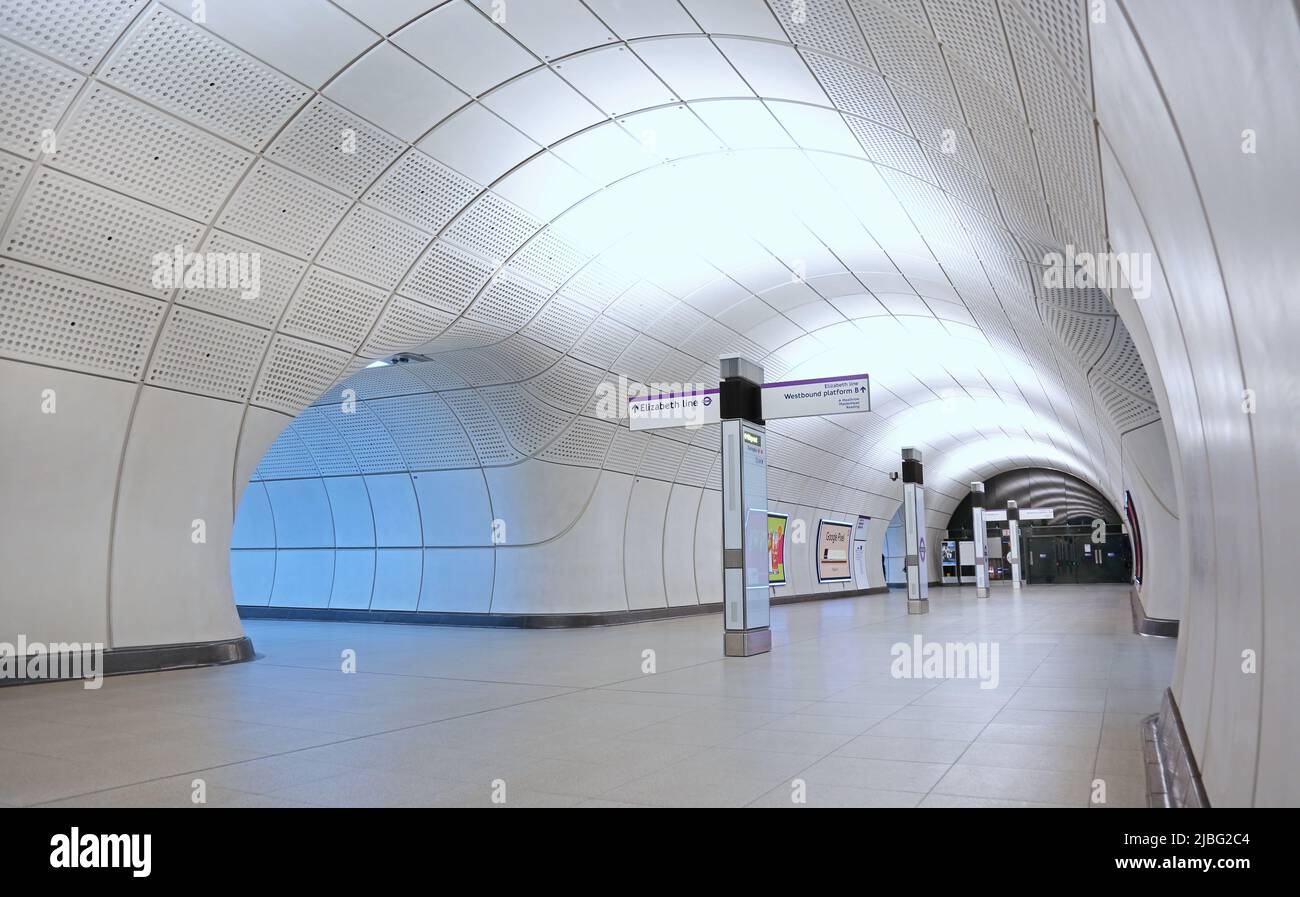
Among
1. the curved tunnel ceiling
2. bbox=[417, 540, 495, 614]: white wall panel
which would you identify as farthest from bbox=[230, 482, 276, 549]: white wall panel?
the curved tunnel ceiling

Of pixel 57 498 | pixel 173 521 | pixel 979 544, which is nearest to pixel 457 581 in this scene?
pixel 173 521

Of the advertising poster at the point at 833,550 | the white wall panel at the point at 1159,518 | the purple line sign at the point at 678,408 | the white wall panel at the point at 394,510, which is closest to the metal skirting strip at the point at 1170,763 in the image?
the purple line sign at the point at 678,408

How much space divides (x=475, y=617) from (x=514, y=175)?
36.6ft

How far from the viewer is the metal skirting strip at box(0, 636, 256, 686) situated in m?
11.2

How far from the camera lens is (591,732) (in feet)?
24.5

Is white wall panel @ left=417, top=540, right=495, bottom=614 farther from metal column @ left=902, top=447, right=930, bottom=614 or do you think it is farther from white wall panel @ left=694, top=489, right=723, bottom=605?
metal column @ left=902, top=447, right=930, bottom=614

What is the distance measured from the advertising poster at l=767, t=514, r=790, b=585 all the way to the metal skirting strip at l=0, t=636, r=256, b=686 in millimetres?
21462

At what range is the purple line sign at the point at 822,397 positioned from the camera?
14.4 metres

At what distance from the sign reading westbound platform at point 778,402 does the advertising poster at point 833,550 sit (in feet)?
76.3

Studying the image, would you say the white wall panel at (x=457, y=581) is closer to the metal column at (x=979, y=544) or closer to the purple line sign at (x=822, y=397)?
the purple line sign at (x=822, y=397)

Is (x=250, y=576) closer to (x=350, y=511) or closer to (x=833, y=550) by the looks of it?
(x=350, y=511)

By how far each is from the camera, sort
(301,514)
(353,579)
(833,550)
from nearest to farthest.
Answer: (353,579)
(301,514)
(833,550)

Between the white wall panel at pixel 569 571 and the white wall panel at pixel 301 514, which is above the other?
the white wall panel at pixel 301 514
